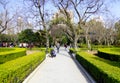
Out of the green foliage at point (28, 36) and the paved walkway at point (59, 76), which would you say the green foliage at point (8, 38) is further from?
the paved walkway at point (59, 76)

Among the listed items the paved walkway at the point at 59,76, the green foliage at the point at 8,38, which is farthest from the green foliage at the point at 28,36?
the paved walkway at the point at 59,76

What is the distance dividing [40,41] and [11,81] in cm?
6181

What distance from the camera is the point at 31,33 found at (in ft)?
235

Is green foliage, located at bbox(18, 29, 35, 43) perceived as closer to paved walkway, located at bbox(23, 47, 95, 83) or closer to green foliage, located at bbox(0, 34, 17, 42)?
green foliage, located at bbox(0, 34, 17, 42)

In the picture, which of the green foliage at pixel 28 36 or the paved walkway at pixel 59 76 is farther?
the green foliage at pixel 28 36

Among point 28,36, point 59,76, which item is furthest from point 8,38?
point 59,76

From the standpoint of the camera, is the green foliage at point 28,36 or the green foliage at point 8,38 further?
the green foliage at point 8,38

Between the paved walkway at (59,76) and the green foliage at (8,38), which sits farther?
the green foliage at (8,38)

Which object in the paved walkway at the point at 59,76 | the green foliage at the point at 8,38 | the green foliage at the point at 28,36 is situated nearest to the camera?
the paved walkway at the point at 59,76

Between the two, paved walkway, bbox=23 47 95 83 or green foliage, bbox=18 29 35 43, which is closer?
paved walkway, bbox=23 47 95 83

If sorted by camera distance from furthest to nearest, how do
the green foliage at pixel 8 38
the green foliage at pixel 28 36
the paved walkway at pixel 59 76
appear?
1. the green foliage at pixel 8 38
2. the green foliage at pixel 28 36
3. the paved walkway at pixel 59 76

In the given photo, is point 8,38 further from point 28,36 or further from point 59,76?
point 59,76

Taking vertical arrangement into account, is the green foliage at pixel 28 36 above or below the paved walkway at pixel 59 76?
above

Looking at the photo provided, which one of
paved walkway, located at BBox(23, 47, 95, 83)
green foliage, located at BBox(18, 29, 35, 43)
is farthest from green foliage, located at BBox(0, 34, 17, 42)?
paved walkway, located at BBox(23, 47, 95, 83)
